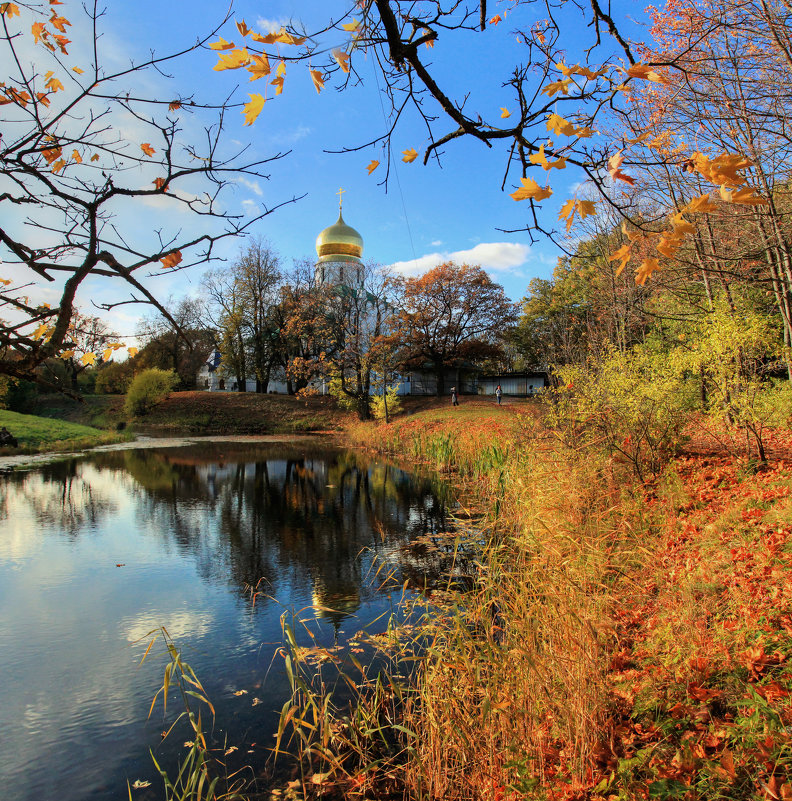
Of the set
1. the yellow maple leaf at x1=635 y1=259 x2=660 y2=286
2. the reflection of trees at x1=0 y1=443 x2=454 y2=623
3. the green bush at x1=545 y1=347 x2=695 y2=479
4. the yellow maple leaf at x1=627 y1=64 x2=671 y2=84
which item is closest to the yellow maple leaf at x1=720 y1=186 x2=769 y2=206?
the yellow maple leaf at x1=635 y1=259 x2=660 y2=286

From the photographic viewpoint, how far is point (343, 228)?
4012 centimetres

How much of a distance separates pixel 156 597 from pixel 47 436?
1965cm

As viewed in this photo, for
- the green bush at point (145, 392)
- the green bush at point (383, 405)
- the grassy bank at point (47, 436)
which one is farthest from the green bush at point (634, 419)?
the green bush at point (145, 392)

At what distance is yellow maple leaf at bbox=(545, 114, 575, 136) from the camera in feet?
5.67

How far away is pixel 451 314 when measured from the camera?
3322cm

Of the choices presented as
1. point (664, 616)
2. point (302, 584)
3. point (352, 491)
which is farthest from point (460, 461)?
point (664, 616)

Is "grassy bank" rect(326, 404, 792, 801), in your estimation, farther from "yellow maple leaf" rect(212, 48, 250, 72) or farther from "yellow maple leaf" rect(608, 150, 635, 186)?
"yellow maple leaf" rect(212, 48, 250, 72)

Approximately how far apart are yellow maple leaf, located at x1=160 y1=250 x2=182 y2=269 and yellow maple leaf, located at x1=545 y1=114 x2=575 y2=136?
5.17ft

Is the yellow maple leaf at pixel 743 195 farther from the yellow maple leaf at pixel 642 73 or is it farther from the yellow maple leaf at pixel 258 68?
the yellow maple leaf at pixel 258 68

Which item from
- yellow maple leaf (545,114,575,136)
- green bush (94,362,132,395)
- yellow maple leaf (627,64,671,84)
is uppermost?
green bush (94,362,132,395)

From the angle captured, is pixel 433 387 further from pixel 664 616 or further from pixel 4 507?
pixel 664 616

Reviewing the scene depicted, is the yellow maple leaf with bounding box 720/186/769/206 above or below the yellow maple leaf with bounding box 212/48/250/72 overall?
below

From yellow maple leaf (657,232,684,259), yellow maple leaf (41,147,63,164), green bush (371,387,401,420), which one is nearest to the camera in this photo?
yellow maple leaf (657,232,684,259)

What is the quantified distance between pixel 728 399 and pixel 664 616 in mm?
4022
